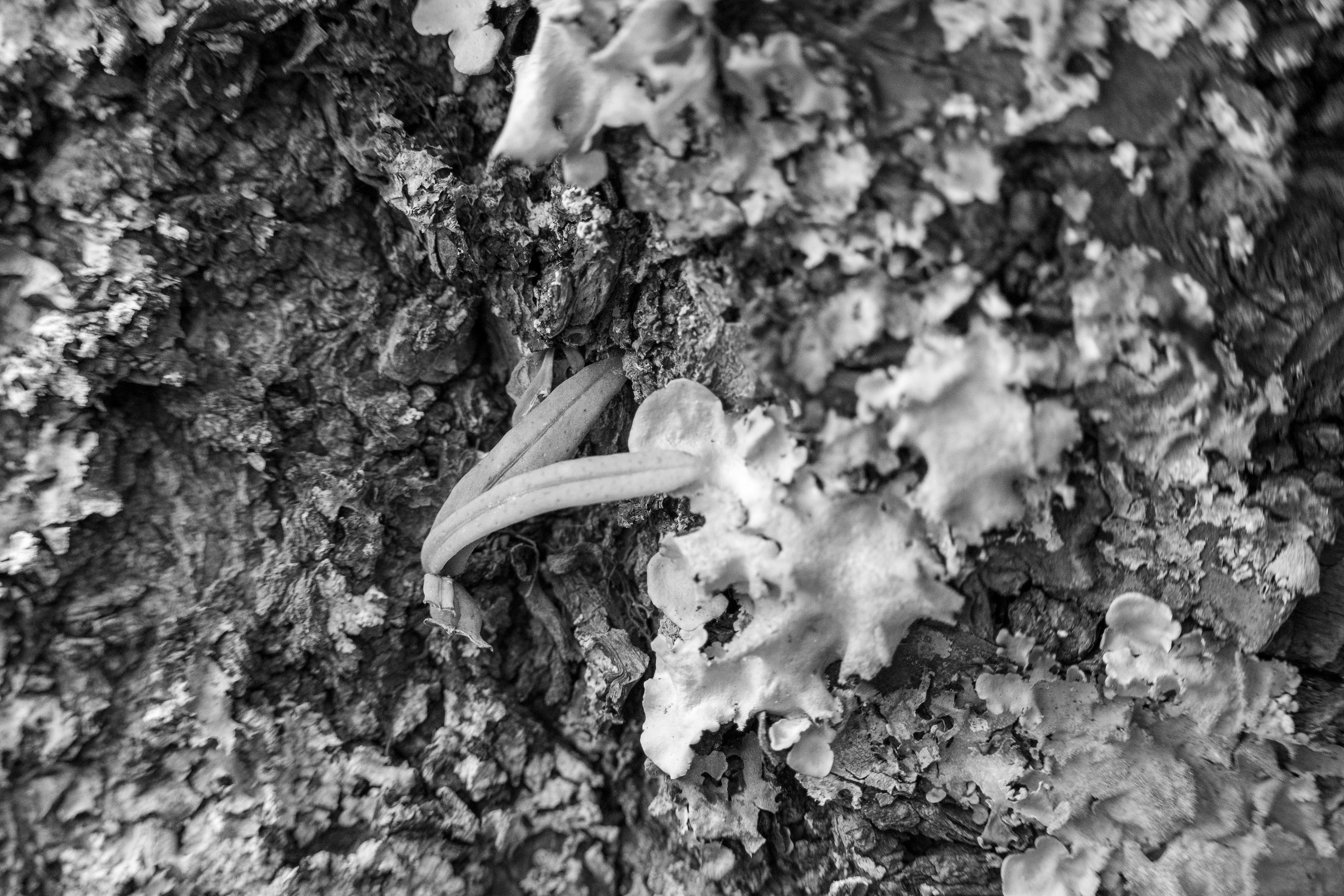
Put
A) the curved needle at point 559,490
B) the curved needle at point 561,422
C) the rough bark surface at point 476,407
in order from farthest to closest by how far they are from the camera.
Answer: the curved needle at point 561,422 → the curved needle at point 559,490 → the rough bark surface at point 476,407

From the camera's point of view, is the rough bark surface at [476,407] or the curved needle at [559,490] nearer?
the rough bark surface at [476,407]

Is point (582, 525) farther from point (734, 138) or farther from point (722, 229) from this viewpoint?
point (734, 138)

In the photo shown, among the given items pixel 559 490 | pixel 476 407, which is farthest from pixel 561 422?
pixel 476 407

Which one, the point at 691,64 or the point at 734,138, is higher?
the point at 691,64

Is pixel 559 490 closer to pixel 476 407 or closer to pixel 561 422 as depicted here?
pixel 561 422

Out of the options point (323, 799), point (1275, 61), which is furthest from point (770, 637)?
point (1275, 61)
